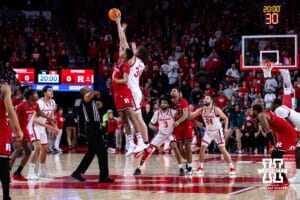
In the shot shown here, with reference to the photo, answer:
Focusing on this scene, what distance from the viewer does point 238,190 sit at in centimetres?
1155

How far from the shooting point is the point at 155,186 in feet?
40.7

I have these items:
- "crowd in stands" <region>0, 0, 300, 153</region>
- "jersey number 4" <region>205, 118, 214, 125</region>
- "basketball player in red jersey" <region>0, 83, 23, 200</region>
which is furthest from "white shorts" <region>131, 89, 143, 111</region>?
"crowd in stands" <region>0, 0, 300, 153</region>

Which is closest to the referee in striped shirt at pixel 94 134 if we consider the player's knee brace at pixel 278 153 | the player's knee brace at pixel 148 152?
the player's knee brace at pixel 148 152

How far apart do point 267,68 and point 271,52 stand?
6.03 ft

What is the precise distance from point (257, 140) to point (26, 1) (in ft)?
48.9

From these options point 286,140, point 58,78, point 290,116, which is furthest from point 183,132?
point 58,78

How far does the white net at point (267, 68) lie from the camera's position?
65.2 ft

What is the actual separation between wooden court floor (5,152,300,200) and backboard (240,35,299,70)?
529 cm

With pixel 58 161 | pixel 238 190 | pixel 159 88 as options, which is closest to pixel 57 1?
pixel 159 88

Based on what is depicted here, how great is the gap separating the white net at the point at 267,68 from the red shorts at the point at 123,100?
29.5 ft

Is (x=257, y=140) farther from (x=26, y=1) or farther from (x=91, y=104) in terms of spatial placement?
(x=26, y=1)

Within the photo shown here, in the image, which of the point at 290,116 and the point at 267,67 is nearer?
the point at 290,116

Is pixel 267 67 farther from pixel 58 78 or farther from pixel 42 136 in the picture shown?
pixel 58 78

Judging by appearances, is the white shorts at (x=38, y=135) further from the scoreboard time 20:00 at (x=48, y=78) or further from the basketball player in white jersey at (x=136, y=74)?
the scoreboard time 20:00 at (x=48, y=78)
